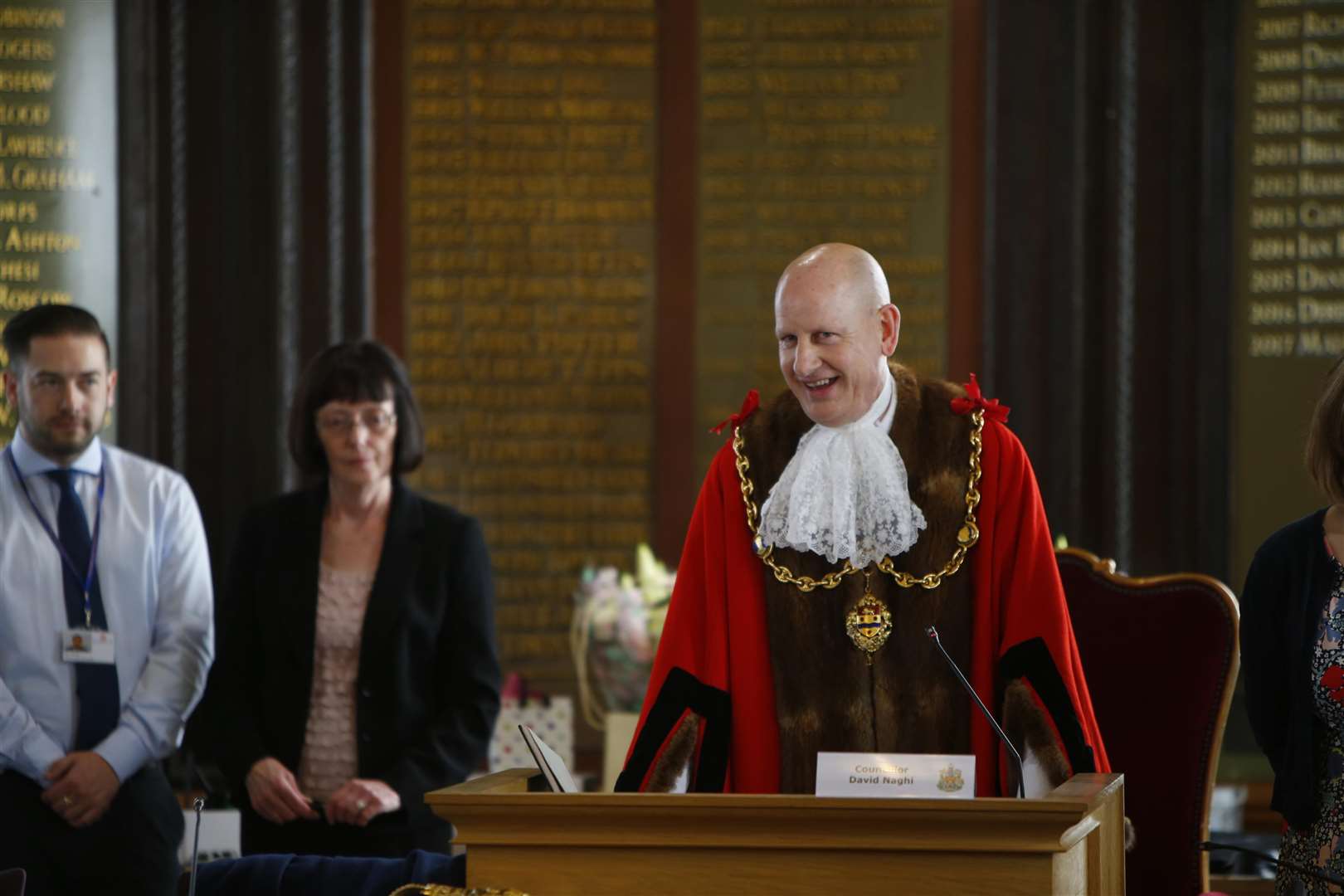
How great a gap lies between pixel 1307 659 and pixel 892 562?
29.2 inches

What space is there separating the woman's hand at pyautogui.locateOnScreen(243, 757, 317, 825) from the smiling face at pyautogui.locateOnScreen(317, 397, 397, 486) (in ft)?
2.23

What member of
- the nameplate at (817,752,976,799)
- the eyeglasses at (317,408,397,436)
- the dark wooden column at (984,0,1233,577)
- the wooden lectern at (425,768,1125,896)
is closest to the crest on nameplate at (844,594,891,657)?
the nameplate at (817,752,976,799)

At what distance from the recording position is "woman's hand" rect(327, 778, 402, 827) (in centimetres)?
367

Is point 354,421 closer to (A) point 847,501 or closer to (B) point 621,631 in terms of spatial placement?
(B) point 621,631

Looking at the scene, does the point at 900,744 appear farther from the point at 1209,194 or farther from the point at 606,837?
the point at 1209,194

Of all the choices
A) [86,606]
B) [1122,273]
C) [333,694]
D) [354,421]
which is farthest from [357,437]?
[1122,273]

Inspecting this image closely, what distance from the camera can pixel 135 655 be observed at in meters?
3.78

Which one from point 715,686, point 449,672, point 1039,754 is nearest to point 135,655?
point 449,672

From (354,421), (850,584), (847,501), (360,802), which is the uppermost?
(354,421)

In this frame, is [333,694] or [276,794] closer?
[276,794]

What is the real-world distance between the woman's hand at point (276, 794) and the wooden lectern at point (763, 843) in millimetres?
1395

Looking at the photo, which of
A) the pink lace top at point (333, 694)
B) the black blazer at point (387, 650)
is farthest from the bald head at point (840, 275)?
the pink lace top at point (333, 694)

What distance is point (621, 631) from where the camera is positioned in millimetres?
4691

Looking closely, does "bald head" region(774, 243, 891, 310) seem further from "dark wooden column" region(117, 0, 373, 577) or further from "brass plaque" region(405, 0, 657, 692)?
"dark wooden column" region(117, 0, 373, 577)
